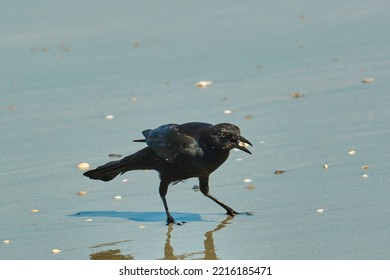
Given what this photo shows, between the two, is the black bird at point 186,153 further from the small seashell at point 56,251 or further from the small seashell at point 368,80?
the small seashell at point 368,80

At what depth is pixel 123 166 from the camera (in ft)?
24.7

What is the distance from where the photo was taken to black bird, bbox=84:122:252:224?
691 cm

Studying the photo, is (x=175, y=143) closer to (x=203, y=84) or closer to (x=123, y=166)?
(x=123, y=166)

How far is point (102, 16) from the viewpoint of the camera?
14828 millimetres

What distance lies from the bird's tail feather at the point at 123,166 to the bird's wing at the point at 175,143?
4.4 inches

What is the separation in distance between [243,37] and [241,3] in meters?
2.14

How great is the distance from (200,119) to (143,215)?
250 cm

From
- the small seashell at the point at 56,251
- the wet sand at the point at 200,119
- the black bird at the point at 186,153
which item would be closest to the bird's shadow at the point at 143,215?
the wet sand at the point at 200,119

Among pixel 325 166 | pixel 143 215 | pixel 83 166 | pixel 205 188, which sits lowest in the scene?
pixel 143 215

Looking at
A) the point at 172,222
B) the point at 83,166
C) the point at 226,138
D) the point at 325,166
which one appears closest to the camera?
the point at 226,138

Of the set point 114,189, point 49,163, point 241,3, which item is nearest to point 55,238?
point 114,189

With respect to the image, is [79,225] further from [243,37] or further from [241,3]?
[241,3]

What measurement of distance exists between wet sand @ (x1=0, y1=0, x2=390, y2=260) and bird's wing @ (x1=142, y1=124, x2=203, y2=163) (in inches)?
17.1

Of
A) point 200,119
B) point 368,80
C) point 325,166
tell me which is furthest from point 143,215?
point 368,80
